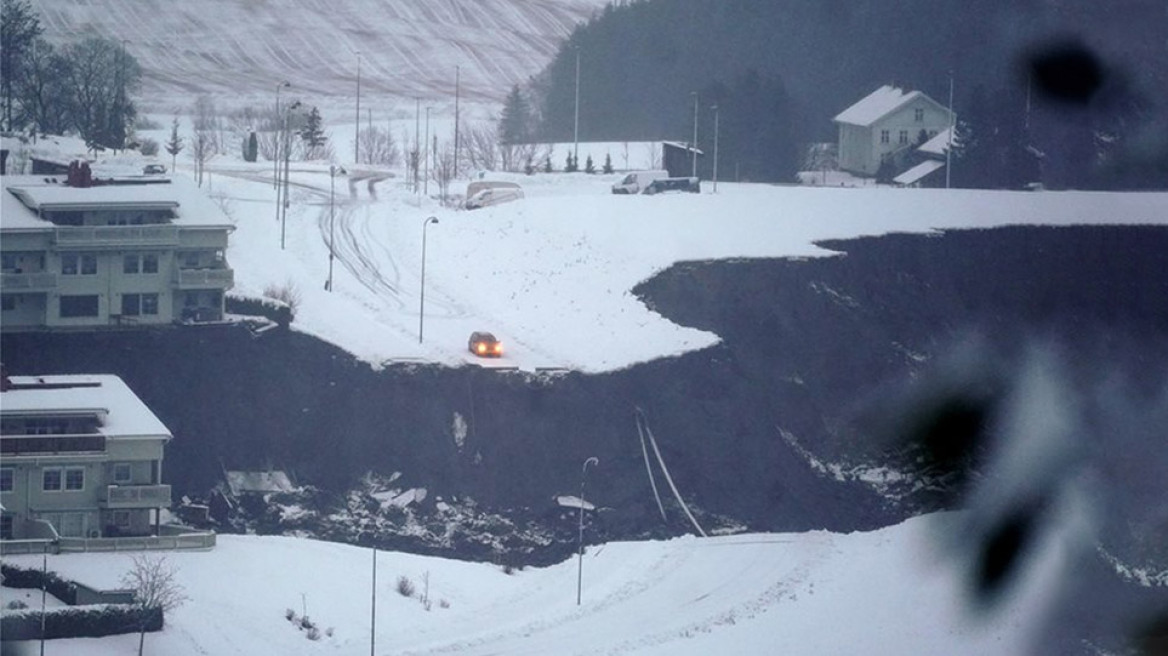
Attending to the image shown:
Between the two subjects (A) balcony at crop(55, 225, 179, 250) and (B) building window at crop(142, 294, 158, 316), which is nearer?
(A) balcony at crop(55, 225, 179, 250)

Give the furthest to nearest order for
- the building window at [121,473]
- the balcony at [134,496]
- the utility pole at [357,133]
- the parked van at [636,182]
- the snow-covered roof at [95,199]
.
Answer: the utility pole at [357,133], the parked van at [636,182], the snow-covered roof at [95,199], the building window at [121,473], the balcony at [134,496]

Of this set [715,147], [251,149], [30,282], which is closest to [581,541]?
[30,282]

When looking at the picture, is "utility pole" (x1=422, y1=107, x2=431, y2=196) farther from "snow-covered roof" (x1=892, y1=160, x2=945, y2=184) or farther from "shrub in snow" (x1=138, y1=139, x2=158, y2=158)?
"snow-covered roof" (x1=892, y1=160, x2=945, y2=184)

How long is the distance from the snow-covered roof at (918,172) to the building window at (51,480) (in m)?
12.7

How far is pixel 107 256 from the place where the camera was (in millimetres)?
13117

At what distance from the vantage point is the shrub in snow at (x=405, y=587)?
10.8m

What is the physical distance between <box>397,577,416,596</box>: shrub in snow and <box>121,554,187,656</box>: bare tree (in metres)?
1.27

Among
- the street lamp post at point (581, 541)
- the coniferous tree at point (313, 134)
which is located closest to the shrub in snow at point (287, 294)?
the street lamp post at point (581, 541)

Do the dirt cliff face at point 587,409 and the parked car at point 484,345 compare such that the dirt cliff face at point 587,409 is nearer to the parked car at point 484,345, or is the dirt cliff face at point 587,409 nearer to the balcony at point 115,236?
the parked car at point 484,345

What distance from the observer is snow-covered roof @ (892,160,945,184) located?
21.6 m

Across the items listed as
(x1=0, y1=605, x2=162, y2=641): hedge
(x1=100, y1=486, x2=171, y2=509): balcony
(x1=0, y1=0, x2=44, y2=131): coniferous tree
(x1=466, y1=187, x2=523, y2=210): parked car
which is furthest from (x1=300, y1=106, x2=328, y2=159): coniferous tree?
(x1=0, y1=605, x2=162, y2=641): hedge

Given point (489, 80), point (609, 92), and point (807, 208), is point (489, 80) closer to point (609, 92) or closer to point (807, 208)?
point (609, 92)

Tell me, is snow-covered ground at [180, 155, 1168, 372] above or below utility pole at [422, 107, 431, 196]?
below

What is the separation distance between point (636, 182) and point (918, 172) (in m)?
3.75
